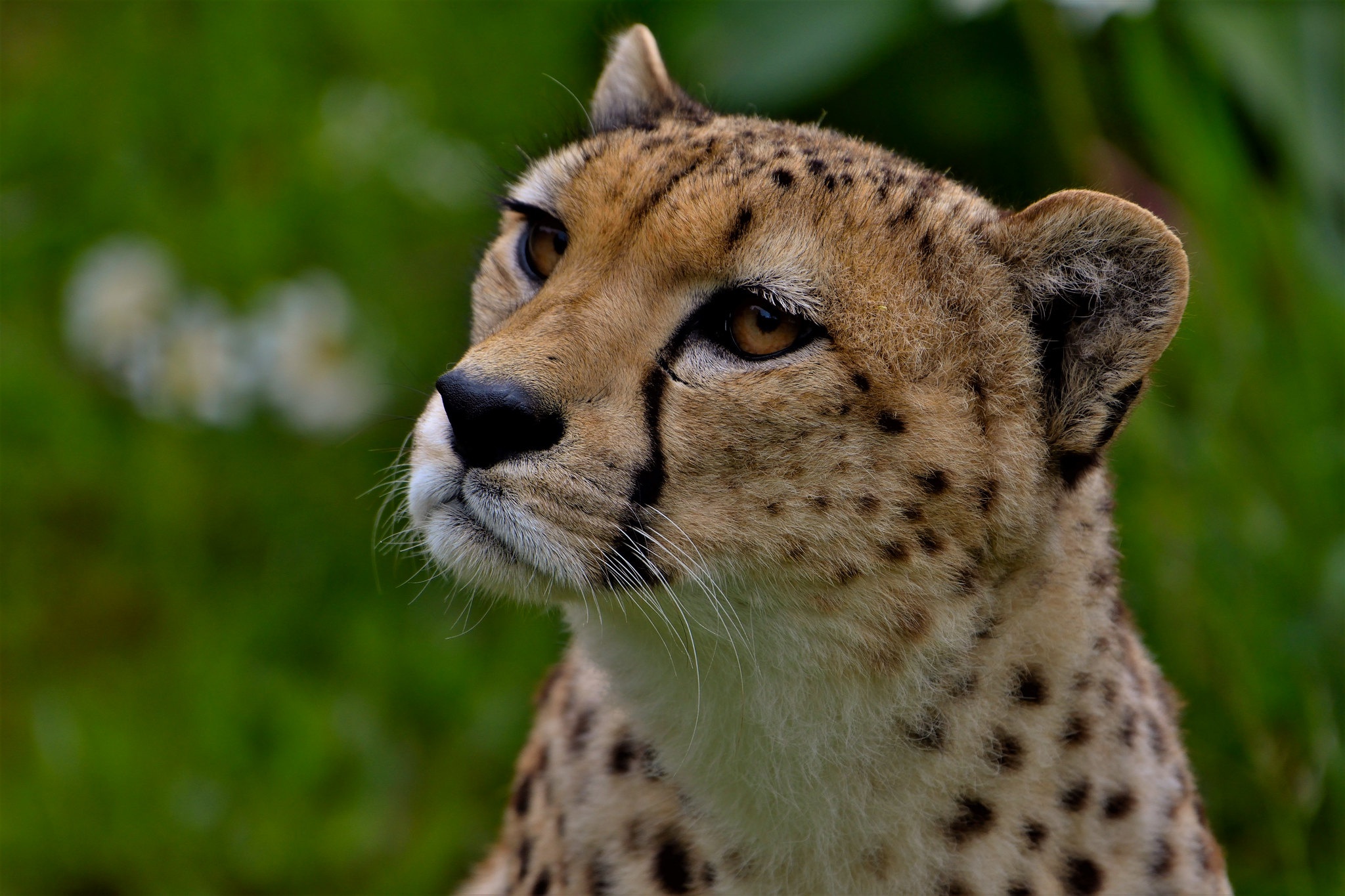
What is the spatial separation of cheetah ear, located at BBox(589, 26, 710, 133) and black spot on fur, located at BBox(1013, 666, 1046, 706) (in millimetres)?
1028

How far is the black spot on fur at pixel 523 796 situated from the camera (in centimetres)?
251

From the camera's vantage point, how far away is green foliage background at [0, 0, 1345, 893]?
338 centimetres

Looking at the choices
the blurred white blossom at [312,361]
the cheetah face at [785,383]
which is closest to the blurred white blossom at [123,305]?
the blurred white blossom at [312,361]

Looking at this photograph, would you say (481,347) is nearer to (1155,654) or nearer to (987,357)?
(987,357)

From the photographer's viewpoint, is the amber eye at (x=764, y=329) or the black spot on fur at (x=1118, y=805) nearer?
the amber eye at (x=764, y=329)

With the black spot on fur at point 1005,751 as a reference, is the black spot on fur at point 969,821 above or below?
below

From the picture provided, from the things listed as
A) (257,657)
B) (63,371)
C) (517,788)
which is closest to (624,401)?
(517,788)

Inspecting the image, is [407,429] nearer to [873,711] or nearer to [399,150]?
[399,150]

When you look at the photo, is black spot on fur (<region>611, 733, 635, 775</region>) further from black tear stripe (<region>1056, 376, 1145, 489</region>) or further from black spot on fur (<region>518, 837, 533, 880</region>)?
black tear stripe (<region>1056, 376, 1145, 489</region>)

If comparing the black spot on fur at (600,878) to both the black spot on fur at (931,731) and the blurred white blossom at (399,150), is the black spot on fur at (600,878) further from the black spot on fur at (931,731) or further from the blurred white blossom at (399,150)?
the blurred white blossom at (399,150)

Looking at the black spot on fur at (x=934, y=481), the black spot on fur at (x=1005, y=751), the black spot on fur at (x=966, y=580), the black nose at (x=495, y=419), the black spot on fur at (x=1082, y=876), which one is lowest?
the black spot on fur at (x=1082, y=876)

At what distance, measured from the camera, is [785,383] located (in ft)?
6.37

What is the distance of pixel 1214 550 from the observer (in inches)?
131

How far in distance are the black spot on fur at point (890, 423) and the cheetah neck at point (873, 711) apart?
23 cm
